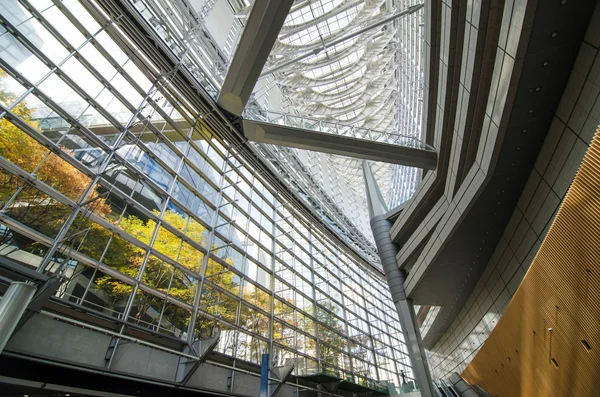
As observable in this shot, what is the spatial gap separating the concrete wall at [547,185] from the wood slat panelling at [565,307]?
9.00 ft

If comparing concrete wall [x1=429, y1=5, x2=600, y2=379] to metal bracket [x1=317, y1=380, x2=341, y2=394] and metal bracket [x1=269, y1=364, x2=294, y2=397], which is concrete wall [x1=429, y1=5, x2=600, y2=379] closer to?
metal bracket [x1=317, y1=380, x2=341, y2=394]

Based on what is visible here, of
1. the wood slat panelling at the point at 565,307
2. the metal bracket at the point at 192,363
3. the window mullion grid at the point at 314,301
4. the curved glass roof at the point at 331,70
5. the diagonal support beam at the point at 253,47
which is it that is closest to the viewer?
the wood slat panelling at the point at 565,307

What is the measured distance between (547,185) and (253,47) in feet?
32.7

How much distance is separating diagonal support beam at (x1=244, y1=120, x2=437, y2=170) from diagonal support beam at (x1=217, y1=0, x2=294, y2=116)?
1.85 meters

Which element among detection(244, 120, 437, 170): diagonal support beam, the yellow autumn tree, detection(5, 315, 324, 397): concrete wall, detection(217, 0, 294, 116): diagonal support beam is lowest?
detection(5, 315, 324, 397): concrete wall

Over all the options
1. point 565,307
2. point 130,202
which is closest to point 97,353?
point 130,202

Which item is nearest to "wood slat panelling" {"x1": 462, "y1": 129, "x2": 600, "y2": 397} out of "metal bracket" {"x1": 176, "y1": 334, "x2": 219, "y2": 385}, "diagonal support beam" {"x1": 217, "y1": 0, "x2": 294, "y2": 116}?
"metal bracket" {"x1": 176, "y1": 334, "x2": 219, "y2": 385}

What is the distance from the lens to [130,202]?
10.0 m

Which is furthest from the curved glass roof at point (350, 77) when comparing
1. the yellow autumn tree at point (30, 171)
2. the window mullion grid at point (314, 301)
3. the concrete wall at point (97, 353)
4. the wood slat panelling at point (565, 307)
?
the concrete wall at point (97, 353)

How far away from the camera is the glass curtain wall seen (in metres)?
7.75

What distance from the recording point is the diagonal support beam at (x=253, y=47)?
1067 cm

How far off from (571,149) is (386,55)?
27.4 meters

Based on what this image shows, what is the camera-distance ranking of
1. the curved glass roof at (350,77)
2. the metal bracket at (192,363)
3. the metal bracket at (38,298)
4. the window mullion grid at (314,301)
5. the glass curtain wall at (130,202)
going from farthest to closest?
the curved glass roof at (350,77), the window mullion grid at (314,301), the metal bracket at (192,363), the glass curtain wall at (130,202), the metal bracket at (38,298)

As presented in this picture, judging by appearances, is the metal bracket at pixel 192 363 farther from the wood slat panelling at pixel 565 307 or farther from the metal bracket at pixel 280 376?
the wood slat panelling at pixel 565 307
